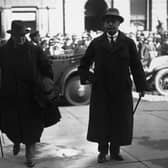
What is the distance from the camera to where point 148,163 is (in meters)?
5.75

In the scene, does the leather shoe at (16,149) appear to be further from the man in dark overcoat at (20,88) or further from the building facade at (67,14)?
the building facade at (67,14)

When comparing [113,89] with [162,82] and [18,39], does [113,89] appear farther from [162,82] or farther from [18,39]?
[162,82]

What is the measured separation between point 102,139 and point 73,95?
202 inches

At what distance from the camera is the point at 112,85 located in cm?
559

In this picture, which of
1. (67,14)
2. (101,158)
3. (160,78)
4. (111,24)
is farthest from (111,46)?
(67,14)

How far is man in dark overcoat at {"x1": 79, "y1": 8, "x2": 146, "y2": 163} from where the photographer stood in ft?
18.3

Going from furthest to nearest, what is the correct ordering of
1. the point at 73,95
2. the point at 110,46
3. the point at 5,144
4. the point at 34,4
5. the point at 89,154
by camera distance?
the point at 34,4 < the point at 73,95 < the point at 5,144 < the point at 89,154 < the point at 110,46

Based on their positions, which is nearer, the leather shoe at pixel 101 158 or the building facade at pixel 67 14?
the leather shoe at pixel 101 158

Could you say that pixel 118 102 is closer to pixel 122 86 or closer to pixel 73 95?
pixel 122 86

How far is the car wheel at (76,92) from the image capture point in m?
10.6

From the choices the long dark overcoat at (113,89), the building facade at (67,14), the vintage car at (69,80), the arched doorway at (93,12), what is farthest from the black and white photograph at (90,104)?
the arched doorway at (93,12)

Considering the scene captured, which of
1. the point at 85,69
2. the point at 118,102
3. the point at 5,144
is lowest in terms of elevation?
the point at 5,144

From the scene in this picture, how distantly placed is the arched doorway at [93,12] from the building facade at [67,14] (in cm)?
10

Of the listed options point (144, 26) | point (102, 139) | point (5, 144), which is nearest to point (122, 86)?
point (102, 139)
